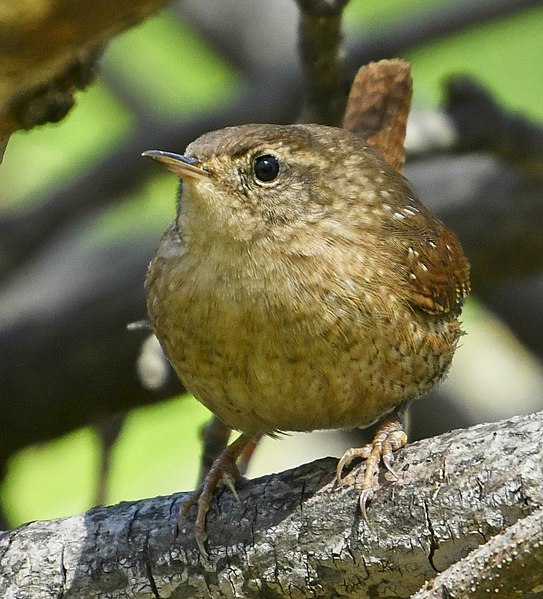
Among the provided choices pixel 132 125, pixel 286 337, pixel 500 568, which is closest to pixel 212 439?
pixel 286 337

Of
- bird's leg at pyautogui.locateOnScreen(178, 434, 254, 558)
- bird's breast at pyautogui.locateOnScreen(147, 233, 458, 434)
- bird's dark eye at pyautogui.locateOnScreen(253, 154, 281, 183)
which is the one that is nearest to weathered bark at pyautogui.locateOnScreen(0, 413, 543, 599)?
bird's leg at pyautogui.locateOnScreen(178, 434, 254, 558)

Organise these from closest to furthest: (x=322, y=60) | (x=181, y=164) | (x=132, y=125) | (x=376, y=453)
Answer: (x=376, y=453) → (x=181, y=164) → (x=322, y=60) → (x=132, y=125)

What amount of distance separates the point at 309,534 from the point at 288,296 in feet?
1.83

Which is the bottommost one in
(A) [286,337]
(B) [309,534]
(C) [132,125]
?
(B) [309,534]

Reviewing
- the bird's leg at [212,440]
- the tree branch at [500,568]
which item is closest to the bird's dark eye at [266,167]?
the bird's leg at [212,440]

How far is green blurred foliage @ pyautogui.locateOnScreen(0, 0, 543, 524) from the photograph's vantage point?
16.0ft

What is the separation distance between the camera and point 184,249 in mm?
2906

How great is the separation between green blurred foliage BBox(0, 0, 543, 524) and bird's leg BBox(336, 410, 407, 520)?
183 cm

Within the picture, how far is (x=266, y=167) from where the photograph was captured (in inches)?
114

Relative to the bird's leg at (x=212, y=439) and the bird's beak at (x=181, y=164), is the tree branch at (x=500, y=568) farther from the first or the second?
the bird's leg at (x=212, y=439)

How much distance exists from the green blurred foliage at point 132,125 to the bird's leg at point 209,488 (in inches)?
60.3

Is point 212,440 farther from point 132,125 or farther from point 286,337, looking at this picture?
point 132,125

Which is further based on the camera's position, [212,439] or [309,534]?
[212,439]

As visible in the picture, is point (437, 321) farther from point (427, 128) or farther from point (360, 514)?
point (427, 128)
